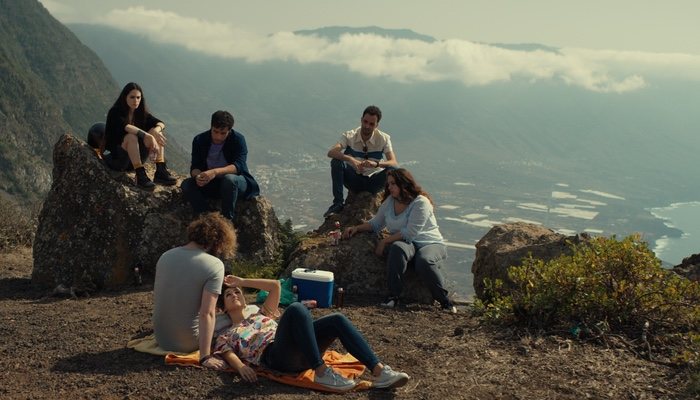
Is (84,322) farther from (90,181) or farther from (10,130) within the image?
(10,130)

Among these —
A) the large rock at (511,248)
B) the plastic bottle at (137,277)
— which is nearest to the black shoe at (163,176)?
the plastic bottle at (137,277)

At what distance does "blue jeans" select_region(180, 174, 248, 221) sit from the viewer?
31.1 ft

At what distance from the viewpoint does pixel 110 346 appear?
6.62 metres

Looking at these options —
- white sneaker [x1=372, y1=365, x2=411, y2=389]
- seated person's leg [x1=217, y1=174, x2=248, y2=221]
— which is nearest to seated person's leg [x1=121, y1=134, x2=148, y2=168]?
seated person's leg [x1=217, y1=174, x2=248, y2=221]

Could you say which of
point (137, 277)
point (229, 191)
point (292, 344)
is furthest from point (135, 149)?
point (292, 344)

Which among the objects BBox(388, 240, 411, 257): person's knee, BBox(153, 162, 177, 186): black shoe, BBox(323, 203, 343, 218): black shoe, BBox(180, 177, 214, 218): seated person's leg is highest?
BBox(153, 162, 177, 186): black shoe

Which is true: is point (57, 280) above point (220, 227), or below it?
below

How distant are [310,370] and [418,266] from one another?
351 centimetres

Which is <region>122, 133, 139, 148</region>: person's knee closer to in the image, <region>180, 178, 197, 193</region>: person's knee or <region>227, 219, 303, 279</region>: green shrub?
<region>180, 178, 197, 193</region>: person's knee

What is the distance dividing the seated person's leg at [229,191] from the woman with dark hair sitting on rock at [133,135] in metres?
1.11

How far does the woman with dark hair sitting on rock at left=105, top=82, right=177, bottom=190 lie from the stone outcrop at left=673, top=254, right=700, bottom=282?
7.59m

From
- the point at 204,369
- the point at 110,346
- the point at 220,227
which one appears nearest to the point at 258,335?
the point at 204,369

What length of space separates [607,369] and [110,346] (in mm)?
4855

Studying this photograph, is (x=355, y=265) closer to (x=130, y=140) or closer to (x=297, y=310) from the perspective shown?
(x=130, y=140)
